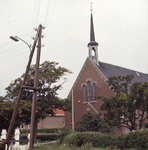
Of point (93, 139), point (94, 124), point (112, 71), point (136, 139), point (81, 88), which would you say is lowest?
point (93, 139)

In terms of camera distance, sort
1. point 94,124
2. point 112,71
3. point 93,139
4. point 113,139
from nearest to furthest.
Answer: point 113,139 → point 93,139 → point 94,124 → point 112,71

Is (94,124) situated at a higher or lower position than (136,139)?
higher

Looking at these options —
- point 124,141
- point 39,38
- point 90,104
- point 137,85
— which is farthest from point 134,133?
point 90,104

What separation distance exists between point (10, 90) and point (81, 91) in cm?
1243

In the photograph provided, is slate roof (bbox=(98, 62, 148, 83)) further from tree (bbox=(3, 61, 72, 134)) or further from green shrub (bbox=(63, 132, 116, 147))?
green shrub (bbox=(63, 132, 116, 147))

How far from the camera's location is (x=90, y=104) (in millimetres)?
31797

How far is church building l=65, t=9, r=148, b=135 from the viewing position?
32000mm

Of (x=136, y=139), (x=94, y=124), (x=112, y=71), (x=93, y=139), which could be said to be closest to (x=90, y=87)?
(x=112, y=71)

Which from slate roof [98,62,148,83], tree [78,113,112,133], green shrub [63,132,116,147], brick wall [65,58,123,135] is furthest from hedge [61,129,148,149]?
slate roof [98,62,148,83]

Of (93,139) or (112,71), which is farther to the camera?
(112,71)

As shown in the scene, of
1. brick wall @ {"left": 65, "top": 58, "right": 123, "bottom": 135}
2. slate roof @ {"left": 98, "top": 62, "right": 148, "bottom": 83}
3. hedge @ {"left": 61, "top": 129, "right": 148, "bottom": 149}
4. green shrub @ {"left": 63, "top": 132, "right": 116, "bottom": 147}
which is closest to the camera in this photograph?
hedge @ {"left": 61, "top": 129, "right": 148, "bottom": 149}

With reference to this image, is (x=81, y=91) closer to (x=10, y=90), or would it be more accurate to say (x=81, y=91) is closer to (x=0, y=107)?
(x=10, y=90)

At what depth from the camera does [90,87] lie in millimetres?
34188

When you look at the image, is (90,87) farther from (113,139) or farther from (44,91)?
(113,139)
